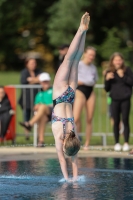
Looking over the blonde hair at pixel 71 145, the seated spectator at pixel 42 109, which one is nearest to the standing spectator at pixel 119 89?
the seated spectator at pixel 42 109

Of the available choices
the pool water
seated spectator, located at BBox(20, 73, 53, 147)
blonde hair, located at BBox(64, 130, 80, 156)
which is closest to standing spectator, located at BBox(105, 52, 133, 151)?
seated spectator, located at BBox(20, 73, 53, 147)

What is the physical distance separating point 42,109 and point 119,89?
1705 millimetres

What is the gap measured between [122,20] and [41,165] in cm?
3100

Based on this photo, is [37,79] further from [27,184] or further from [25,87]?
[27,184]

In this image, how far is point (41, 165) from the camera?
12.6 meters

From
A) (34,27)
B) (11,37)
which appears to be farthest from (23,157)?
(11,37)

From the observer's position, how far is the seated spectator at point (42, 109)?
15.7m

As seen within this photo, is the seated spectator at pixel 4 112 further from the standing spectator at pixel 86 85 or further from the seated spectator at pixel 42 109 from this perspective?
the standing spectator at pixel 86 85

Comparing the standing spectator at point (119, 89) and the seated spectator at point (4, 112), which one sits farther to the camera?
the seated spectator at point (4, 112)

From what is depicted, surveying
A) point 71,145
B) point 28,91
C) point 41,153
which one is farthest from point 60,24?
point 71,145

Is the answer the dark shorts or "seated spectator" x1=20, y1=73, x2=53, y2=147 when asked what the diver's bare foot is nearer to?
the dark shorts

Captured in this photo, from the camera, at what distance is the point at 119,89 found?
49.1 ft

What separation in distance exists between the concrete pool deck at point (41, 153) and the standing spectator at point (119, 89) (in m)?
0.44

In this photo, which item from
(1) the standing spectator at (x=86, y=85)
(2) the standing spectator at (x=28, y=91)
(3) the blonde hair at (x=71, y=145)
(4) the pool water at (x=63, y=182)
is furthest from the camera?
(2) the standing spectator at (x=28, y=91)
